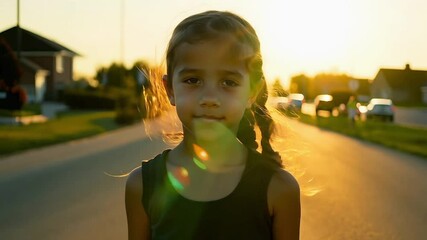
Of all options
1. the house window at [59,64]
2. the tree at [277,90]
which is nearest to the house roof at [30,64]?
the house window at [59,64]

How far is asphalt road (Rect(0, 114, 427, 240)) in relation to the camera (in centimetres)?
705

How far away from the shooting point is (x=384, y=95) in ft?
393

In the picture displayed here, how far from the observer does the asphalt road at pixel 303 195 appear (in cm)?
705

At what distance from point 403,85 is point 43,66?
69221 millimetres

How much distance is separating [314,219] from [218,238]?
603cm

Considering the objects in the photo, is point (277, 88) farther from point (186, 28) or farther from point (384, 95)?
point (384, 95)

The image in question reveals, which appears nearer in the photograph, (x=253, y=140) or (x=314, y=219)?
(x=253, y=140)

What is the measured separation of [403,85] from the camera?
117000 millimetres

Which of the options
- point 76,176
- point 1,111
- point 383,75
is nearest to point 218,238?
point 76,176

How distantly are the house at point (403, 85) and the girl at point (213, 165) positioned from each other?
117 m

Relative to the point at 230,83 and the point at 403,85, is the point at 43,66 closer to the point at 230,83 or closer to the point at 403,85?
the point at 230,83

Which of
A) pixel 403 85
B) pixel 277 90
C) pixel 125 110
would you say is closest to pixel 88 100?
pixel 125 110

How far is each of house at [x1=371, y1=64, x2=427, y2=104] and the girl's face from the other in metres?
117

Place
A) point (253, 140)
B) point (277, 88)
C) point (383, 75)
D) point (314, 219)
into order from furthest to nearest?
point (383, 75)
point (314, 219)
point (277, 88)
point (253, 140)
